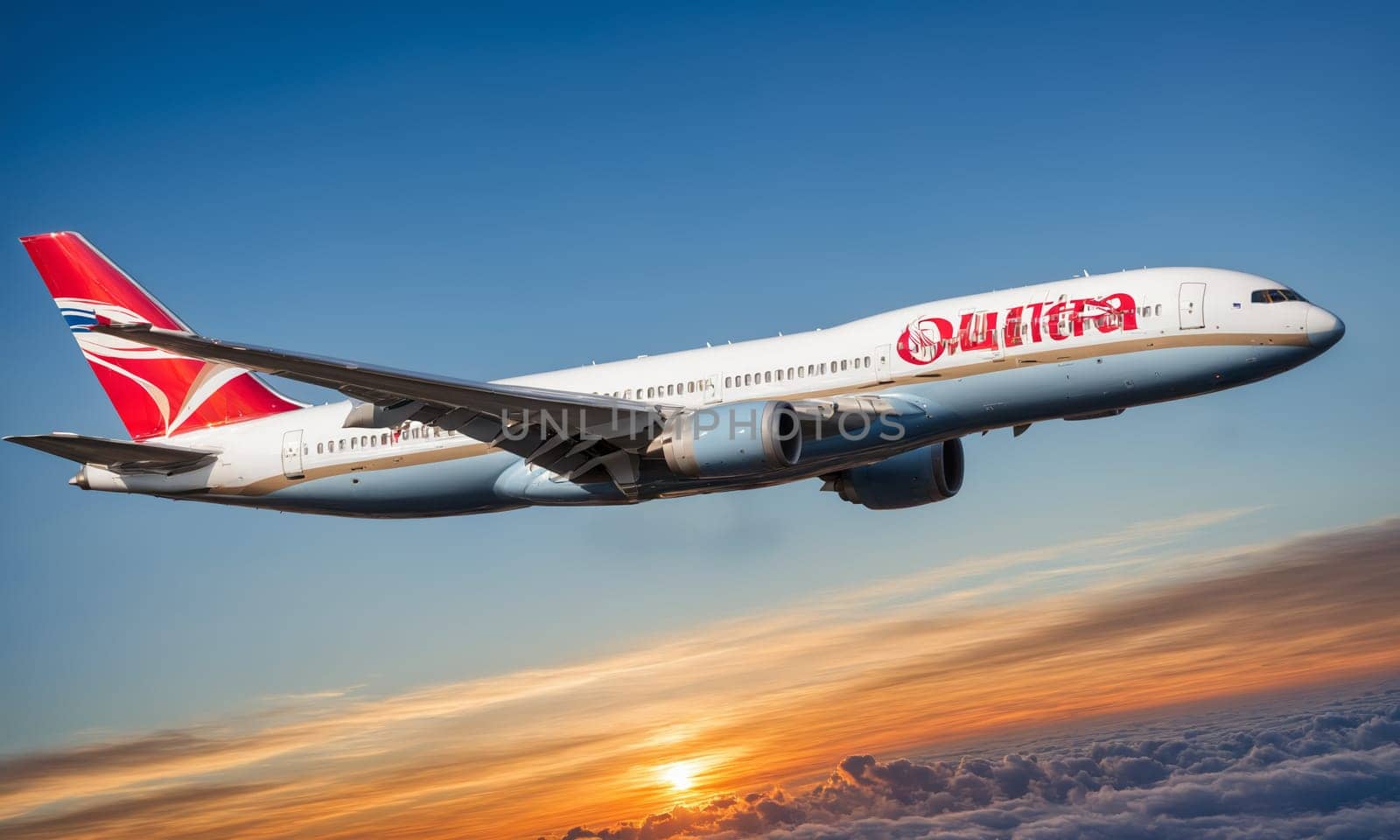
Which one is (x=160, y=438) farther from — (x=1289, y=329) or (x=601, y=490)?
(x=1289, y=329)

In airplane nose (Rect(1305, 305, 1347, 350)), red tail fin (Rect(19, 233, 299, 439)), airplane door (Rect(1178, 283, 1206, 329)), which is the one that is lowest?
airplane nose (Rect(1305, 305, 1347, 350))

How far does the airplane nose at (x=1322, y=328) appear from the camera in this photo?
112 ft

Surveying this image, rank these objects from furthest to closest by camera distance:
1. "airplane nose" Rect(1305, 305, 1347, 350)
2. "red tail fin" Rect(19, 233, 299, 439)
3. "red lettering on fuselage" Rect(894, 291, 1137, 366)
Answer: "red tail fin" Rect(19, 233, 299, 439) < "red lettering on fuselage" Rect(894, 291, 1137, 366) < "airplane nose" Rect(1305, 305, 1347, 350)

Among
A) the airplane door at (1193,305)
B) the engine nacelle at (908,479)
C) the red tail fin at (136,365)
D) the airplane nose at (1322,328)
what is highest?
the red tail fin at (136,365)

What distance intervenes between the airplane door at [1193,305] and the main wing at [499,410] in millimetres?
14417

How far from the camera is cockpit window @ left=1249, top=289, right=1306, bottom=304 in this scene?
114 ft

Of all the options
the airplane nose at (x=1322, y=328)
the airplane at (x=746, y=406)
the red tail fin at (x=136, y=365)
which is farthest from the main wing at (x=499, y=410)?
the airplane nose at (x=1322, y=328)

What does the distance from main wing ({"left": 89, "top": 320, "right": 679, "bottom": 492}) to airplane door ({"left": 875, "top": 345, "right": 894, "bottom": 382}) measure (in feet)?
19.9

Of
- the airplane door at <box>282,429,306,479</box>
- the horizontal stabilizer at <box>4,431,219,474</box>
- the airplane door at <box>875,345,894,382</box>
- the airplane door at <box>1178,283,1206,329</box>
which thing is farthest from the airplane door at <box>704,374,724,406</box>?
the horizontal stabilizer at <box>4,431,219,474</box>

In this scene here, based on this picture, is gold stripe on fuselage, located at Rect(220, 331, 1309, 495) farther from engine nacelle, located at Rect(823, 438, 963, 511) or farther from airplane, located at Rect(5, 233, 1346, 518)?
engine nacelle, located at Rect(823, 438, 963, 511)

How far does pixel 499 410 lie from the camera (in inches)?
1503

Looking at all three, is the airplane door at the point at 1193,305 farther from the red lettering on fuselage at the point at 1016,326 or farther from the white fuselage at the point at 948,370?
the red lettering on fuselage at the point at 1016,326

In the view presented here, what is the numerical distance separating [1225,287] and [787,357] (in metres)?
12.5

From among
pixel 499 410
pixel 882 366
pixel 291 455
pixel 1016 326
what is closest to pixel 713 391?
pixel 882 366
